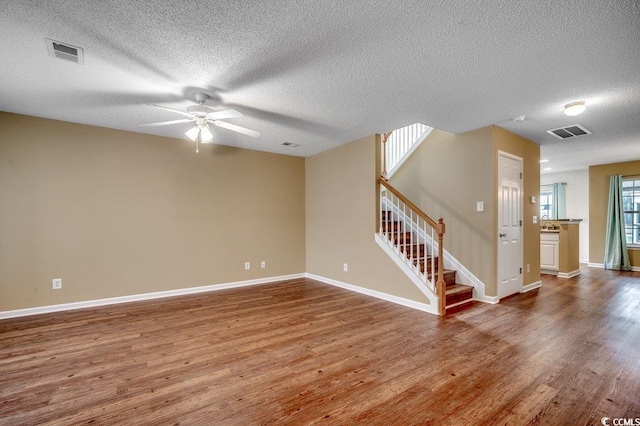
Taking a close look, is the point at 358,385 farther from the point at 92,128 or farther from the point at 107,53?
the point at 92,128

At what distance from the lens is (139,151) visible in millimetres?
4465

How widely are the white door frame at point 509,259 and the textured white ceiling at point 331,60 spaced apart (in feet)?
2.80

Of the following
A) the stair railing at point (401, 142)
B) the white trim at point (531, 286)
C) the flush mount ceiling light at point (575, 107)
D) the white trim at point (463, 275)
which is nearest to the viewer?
the flush mount ceiling light at point (575, 107)

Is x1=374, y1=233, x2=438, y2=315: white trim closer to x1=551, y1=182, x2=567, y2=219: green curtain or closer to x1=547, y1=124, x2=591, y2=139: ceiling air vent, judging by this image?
x1=547, y1=124, x2=591, y2=139: ceiling air vent

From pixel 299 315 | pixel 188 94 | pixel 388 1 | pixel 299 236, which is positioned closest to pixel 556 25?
pixel 388 1

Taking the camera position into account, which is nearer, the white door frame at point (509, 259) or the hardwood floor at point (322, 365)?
the hardwood floor at point (322, 365)

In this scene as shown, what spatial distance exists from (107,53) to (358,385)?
3207mm

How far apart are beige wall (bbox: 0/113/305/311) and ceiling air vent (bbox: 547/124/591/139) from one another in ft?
15.3

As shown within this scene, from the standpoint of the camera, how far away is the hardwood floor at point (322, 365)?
185 centimetres

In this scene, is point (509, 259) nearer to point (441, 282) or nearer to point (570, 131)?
point (441, 282)

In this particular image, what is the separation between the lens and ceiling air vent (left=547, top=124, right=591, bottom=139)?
13.8ft

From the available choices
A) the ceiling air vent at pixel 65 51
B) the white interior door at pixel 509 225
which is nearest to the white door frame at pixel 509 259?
the white interior door at pixel 509 225

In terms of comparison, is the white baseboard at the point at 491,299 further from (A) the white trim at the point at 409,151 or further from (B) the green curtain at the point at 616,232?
(B) the green curtain at the point at 616,232

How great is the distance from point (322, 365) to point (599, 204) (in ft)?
27.5
